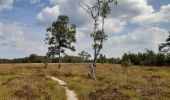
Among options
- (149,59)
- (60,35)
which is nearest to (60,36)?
(60,35)

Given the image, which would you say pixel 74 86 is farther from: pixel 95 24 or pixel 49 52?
pixel 49 52

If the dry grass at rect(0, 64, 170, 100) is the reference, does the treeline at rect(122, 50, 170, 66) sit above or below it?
above

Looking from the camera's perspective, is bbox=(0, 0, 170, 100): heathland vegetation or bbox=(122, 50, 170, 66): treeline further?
bbox=(122, 50, 170, 66): treeline

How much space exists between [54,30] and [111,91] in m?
60.8

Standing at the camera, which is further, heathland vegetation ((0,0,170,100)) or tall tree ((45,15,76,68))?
tall tree ((45,15,76,68))

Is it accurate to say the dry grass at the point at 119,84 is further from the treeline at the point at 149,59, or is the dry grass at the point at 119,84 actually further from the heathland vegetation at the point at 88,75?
the treeline at the point at 149,59

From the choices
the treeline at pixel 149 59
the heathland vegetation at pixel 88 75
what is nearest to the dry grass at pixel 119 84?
the heathland vegetation at pixel 88 75

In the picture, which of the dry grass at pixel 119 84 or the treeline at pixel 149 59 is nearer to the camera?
the dry grass at pixel 119 84

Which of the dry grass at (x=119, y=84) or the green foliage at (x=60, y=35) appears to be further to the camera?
the green foliage at (x=60, y=35)

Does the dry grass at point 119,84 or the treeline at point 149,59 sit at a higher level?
the treeline at point 149,59

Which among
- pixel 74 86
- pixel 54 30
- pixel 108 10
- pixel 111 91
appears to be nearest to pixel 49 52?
pixel 54 30

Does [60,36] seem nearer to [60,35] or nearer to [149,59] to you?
[60,35]

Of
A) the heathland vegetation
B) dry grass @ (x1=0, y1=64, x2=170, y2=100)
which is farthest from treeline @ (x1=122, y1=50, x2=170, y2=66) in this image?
dry grass @ (x1=0, y1=64, x2=170, y2=100)

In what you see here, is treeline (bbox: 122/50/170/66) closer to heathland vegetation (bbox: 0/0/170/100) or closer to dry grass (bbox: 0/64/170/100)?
heathland vegetation (bbox: 0/0/170/100)
